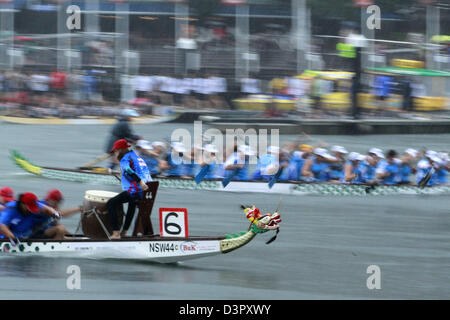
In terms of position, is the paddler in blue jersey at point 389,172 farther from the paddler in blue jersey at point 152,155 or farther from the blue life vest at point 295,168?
the paddler in blue jersey at point 152,155

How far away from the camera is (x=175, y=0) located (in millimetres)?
37750

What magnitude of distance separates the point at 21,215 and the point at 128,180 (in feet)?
5.35

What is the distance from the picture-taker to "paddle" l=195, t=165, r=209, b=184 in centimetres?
2142

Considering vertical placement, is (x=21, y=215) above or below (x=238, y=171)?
below

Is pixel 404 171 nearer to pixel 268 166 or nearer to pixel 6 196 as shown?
pixel 268 166

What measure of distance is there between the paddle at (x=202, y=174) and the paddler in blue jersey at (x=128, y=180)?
280 inches

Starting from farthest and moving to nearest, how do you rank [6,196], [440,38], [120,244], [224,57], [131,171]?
[224,57], [440,38], [6,196], [120,244], [131,171]

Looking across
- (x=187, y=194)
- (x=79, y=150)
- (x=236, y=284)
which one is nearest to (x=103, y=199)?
(x=236, y=284)

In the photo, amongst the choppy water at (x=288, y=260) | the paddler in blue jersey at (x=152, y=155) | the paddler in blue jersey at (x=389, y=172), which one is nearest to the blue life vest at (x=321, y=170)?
the choppy water at (x=288, y=260)

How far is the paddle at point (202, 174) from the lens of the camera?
21422mm

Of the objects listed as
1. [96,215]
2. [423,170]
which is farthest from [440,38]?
[96,215]

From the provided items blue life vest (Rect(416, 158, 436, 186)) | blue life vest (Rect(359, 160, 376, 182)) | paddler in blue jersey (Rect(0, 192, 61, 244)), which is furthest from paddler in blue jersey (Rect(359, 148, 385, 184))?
paddler in blue jersey (Rect(0, 192, 61, 244))

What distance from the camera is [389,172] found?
69.9 feet

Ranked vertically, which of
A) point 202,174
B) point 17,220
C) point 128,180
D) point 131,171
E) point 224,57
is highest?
point 224,57
